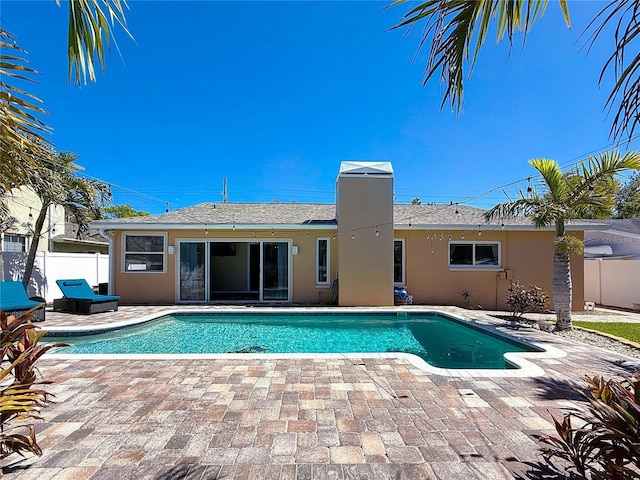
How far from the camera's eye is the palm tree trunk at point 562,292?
9156 mm

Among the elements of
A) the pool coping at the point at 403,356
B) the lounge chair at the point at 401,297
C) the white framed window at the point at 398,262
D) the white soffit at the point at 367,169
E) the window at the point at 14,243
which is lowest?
the pool coping at the point at 403,356

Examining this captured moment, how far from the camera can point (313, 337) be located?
962 centimetres

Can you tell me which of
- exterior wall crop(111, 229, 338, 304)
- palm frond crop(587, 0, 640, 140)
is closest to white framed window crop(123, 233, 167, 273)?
exterior wall crop(111, 229, 338, 304)

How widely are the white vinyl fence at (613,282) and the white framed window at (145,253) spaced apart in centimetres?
1940

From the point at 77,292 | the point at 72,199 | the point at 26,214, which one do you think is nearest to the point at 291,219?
the point at 77,292

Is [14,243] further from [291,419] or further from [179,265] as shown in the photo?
[291,419]

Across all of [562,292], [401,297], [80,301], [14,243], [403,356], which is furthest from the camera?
[14,243]

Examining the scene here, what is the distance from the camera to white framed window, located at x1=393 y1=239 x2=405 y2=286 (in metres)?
13.9

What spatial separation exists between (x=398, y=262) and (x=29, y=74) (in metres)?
12.7

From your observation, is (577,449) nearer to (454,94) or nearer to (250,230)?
(454,94)

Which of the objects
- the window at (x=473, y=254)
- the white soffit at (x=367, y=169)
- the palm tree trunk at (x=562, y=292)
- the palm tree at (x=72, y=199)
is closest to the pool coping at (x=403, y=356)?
the palm tree trunk at (x=562, y=292)

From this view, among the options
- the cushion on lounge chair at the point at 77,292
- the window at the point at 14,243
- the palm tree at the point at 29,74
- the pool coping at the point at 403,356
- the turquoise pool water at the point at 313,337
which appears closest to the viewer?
the palm tree at the point at 29,74

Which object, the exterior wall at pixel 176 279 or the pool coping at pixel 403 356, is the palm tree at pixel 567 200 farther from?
the exterior wall at pixel 176 279

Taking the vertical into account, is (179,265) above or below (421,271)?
above
